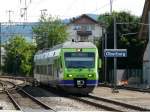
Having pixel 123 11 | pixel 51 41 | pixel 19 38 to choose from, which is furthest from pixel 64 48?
pixel 19 38

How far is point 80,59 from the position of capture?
3597 centimetres

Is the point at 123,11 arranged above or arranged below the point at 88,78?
above

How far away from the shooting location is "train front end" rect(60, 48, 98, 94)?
35281 millimetres

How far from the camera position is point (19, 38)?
442 feet

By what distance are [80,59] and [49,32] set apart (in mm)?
75290

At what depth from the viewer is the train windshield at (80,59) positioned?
117 feet

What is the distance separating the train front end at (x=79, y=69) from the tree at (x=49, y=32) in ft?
232

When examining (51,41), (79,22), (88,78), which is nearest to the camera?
(88,78)

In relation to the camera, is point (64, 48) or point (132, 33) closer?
point (64, 48)

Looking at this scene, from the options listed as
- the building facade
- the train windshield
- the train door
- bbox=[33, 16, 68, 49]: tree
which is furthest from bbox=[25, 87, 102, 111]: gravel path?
the building facade

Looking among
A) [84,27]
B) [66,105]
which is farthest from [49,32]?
[66,105]

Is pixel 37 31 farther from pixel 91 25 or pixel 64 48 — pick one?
pixel 64 48

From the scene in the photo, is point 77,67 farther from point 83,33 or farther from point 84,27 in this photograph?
point 84,27

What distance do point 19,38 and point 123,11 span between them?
174 ft
